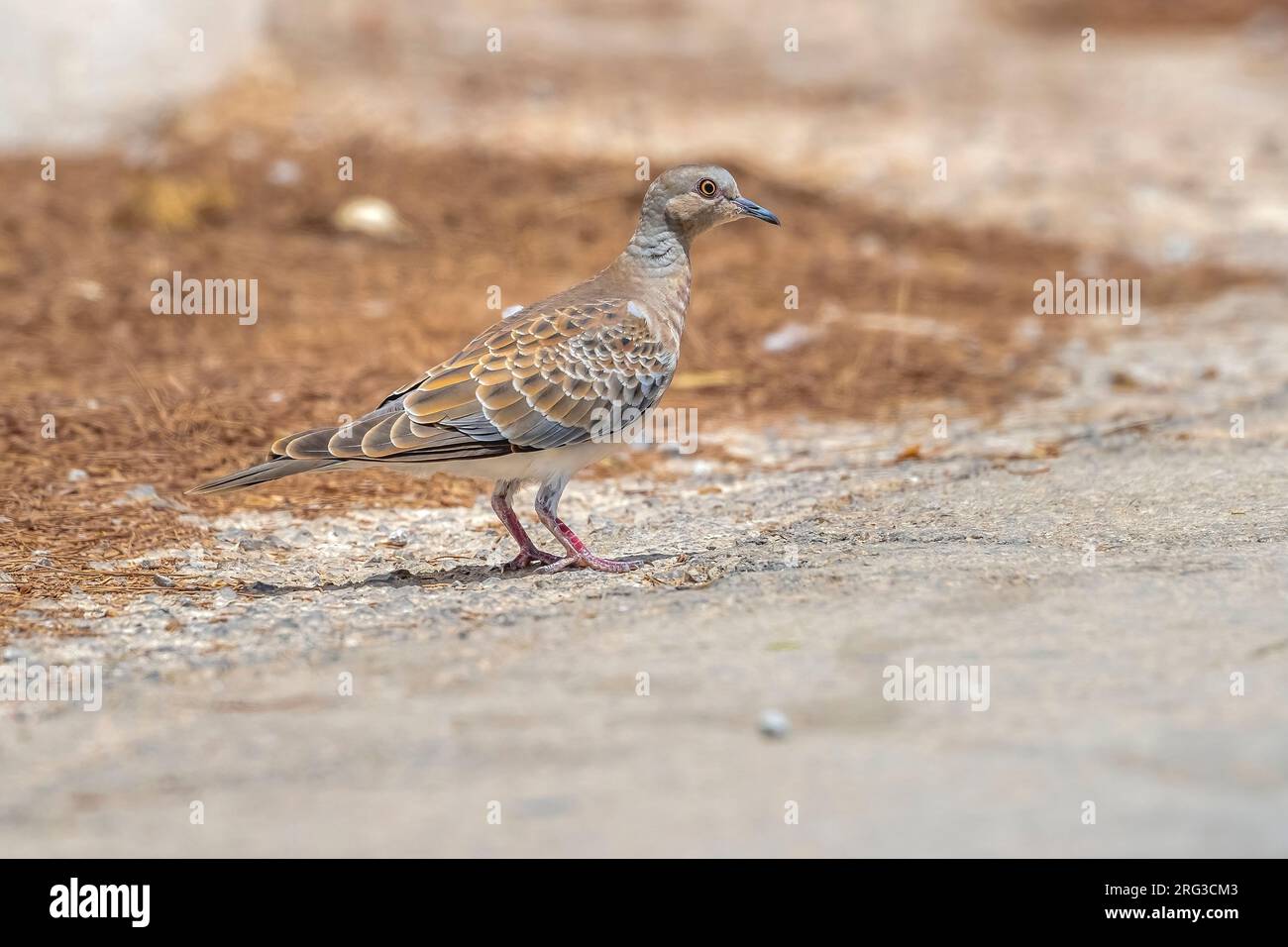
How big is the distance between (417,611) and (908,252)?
25.1ft

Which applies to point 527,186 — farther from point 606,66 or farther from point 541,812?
point 541,812

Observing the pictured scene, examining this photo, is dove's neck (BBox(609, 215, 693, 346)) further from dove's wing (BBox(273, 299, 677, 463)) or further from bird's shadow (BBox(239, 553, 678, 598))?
bird's shadow (BBox(239, 553, 678, 598))

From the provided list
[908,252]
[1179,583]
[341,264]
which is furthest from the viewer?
[908,252]

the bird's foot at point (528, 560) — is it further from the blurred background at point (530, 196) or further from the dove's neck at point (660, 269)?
the blurred background at point (530, 196)

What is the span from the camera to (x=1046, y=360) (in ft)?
31.6

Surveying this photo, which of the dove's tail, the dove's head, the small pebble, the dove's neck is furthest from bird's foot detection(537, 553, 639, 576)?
the small pebble

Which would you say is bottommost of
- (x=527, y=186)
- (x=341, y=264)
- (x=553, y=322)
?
(x=553, y=322)

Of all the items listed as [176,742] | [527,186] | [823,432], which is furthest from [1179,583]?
[527,186]

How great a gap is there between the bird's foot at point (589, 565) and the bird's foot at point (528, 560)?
5.4 inches

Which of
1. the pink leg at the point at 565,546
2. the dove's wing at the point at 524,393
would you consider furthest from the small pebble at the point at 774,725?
the dove's wing at the point at 524,393

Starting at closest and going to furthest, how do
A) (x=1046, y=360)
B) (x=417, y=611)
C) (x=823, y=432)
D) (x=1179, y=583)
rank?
(x=1179, y=583)
(x=417, y=611)
(x=823, y=432)
(x=1046, y=360)

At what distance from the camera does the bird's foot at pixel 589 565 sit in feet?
18.6

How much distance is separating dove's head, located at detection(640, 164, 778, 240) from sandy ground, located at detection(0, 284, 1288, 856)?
1.20 metres

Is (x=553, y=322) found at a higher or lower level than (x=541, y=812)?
higher
